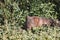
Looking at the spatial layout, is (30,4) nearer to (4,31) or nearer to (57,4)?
(57,4)

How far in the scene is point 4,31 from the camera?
771cm

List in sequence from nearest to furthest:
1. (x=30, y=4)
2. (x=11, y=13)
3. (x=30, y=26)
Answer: (x=30, y=26), (x=11, y=13), (x=30, y=4)

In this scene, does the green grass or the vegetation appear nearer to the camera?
the green grass

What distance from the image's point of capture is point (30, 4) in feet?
35.0

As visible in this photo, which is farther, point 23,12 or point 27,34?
point 23,12

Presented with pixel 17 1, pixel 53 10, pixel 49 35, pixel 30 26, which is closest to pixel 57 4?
pixel 53 10

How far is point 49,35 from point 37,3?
11.0 feet

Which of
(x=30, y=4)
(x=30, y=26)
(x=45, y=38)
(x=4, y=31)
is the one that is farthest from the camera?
(x=30, y=4)

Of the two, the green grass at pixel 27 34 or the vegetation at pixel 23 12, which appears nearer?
the green grass at pixel 27 34

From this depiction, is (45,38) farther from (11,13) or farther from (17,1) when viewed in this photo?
(17,1)

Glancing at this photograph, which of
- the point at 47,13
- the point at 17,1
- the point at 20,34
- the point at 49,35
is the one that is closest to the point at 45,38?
the point at 49,35

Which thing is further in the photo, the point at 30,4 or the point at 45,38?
the point at 30,4

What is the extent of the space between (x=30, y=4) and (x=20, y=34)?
3439 millimetres

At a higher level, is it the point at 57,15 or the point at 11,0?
the point at 11,0
